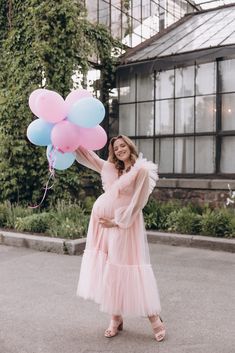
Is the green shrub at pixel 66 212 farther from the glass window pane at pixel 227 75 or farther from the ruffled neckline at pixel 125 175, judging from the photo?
the ruffled neckline at pixel 125 175

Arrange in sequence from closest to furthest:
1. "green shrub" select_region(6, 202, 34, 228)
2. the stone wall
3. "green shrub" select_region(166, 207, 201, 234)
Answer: "green shrub" select_region(166, 207, 201, 234) < "green shrub" select_region(6, 202, 34, 228) < the stone wall

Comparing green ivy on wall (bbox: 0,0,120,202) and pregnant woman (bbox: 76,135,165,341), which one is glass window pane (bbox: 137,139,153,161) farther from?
pregnant woman (bbox: 76,135,165,341)

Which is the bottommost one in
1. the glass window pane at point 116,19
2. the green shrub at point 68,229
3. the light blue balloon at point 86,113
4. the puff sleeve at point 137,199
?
the green shrub at point 68,229

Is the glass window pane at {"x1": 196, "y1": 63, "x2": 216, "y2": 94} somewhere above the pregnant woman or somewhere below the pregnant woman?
above

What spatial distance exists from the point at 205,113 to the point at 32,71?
3.94 metres

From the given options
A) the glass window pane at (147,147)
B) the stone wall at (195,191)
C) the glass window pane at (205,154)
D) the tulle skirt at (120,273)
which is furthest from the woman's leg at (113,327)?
the glass window pane at (147,147)

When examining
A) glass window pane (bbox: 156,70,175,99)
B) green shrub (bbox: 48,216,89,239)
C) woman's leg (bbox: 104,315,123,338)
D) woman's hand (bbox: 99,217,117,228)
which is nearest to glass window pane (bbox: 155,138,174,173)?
glass window pane (bbox: 156,70,175,99)

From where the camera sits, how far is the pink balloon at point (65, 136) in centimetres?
365

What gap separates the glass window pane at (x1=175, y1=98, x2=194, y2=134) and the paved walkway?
3.99 meters

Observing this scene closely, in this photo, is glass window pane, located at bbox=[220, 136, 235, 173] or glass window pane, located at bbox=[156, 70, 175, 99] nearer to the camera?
glass window pane, located at bbox=[220, 136, 235, 173]

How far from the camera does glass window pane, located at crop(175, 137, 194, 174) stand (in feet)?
33.1

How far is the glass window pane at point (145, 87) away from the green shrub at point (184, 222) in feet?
11.2

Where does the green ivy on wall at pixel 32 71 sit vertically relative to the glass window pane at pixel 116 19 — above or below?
below

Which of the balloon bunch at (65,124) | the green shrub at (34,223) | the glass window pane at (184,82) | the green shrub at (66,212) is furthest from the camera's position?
the glass window pane at (184,82)
